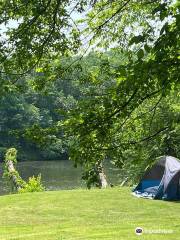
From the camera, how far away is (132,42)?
13.4 feet

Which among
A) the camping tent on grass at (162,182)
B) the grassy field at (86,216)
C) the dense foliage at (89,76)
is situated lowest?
the grassy field at (86,216)

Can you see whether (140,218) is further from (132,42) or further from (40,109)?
(40,109)

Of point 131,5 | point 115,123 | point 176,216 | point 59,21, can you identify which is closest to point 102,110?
point 115,123

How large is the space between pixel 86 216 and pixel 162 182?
5.25 metres

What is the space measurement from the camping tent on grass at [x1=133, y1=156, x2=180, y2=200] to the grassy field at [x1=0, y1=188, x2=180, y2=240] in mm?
723

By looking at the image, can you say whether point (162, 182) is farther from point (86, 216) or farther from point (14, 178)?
point (14, 178)

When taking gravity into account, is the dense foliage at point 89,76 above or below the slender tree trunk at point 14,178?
above

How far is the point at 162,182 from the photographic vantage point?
17.4 meters

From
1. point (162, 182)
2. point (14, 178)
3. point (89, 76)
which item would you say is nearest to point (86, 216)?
point (162, 182)

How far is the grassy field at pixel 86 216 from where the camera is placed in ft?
31.8

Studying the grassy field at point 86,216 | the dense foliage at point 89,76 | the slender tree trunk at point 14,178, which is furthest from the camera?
the slender tree trunk at point 14,178

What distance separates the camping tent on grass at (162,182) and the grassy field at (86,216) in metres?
0.72

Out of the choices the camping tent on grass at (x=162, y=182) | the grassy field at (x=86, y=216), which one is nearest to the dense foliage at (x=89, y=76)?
the grassy field at (x=86, y=216)

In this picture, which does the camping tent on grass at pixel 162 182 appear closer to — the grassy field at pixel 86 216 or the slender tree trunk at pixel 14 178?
the grassy field at pixel 86 216
